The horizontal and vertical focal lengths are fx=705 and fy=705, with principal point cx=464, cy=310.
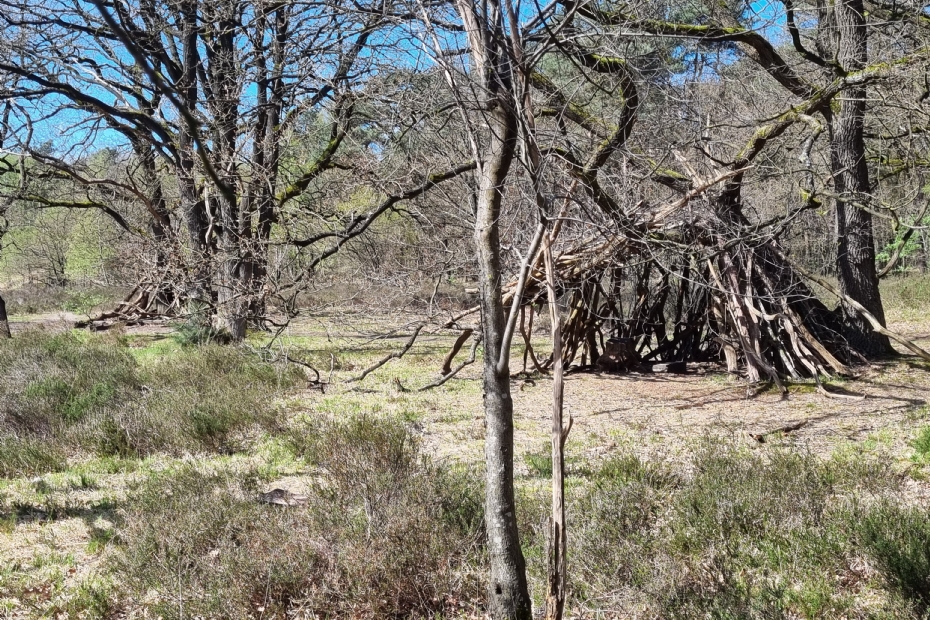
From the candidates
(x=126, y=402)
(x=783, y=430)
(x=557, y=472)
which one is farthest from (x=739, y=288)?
(x=126, y=402)

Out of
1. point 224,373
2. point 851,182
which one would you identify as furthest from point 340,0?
point 851,182

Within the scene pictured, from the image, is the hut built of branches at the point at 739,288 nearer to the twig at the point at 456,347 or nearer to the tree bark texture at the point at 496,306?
the twig at the point at 456,347

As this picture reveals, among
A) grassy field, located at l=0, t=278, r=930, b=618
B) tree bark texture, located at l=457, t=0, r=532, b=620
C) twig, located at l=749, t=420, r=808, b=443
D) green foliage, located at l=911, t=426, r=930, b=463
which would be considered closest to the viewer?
tree bark texture, located at l=457, t=0, r=532, b=620

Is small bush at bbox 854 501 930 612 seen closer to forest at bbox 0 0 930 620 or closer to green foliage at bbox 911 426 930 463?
forest at bbox 0 0 930 620

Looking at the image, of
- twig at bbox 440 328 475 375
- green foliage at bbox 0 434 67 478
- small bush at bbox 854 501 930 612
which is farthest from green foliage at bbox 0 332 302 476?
small bush at bbox 854 501 930 612

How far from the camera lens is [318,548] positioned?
12.5ft

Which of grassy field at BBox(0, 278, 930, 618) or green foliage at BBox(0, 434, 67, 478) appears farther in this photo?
green foliage at BBox(0, 434, 67, 478)

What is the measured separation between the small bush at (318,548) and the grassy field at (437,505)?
0.6 inches

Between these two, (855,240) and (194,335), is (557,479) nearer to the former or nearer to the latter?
(855,240)

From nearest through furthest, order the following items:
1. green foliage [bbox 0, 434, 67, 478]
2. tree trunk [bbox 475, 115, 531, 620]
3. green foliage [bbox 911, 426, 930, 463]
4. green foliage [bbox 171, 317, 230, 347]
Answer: tree trunk [bbox 475, 115, 531, 620] → green foliage [bbox 911, 426, 930, 463] → green foliage [bbox 0, 434, 67, 478] → green foliage [bbox 171, 317, 230, 347]

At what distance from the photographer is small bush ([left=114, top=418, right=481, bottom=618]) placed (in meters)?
3.58

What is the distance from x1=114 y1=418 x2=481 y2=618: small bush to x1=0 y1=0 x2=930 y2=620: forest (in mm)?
23

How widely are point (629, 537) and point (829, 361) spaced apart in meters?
5.90

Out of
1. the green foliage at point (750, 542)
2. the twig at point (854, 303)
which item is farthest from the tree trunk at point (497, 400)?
the twig at point (854, 303)
